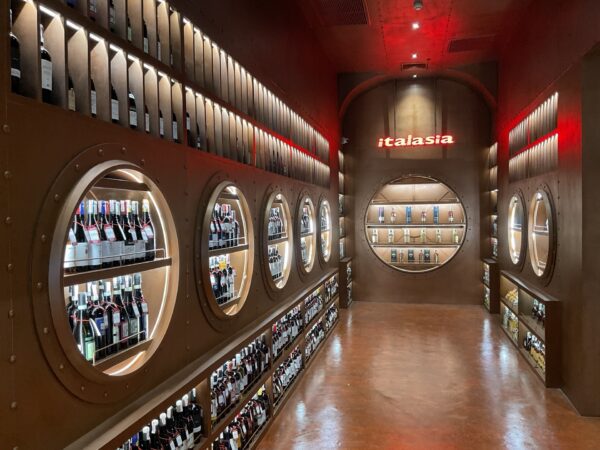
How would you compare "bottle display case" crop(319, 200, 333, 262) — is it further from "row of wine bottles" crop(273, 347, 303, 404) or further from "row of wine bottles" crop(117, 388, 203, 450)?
"row of wine bottles" crop(117, 388, 203, 450)

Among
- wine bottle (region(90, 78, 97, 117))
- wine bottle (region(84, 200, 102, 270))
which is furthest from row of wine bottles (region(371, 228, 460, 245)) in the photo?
wine bottle (region(90, 78, 97, 117))

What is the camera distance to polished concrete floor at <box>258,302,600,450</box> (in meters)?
3.96

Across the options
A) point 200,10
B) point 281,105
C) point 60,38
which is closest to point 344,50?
point 281,105

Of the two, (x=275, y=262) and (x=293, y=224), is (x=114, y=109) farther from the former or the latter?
(x=293, y=224)

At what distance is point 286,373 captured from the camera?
5027mm

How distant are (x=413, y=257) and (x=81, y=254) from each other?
8.78m

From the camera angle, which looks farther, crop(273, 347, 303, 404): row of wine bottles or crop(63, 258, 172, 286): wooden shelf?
crop(273, 347, 303, 404): row of wine bottles

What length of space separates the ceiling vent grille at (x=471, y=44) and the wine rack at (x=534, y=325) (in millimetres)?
3656

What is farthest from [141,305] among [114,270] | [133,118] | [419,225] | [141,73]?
[419,225]

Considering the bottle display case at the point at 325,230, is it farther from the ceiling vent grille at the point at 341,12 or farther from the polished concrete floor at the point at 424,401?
the ceiling vent grille at the point at 341,12

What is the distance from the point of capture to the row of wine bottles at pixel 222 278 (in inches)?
145

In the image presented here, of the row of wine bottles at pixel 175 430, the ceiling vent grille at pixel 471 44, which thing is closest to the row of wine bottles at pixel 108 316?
the row of wine bottles at pixel 175 430

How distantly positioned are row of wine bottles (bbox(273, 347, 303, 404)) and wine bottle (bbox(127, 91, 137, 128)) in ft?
9.60

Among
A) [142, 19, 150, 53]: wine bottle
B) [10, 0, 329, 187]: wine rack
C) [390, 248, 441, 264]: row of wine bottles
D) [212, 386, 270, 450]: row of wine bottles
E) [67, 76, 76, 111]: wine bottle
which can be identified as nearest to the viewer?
[10, 0, 329, 187]: wine rack
